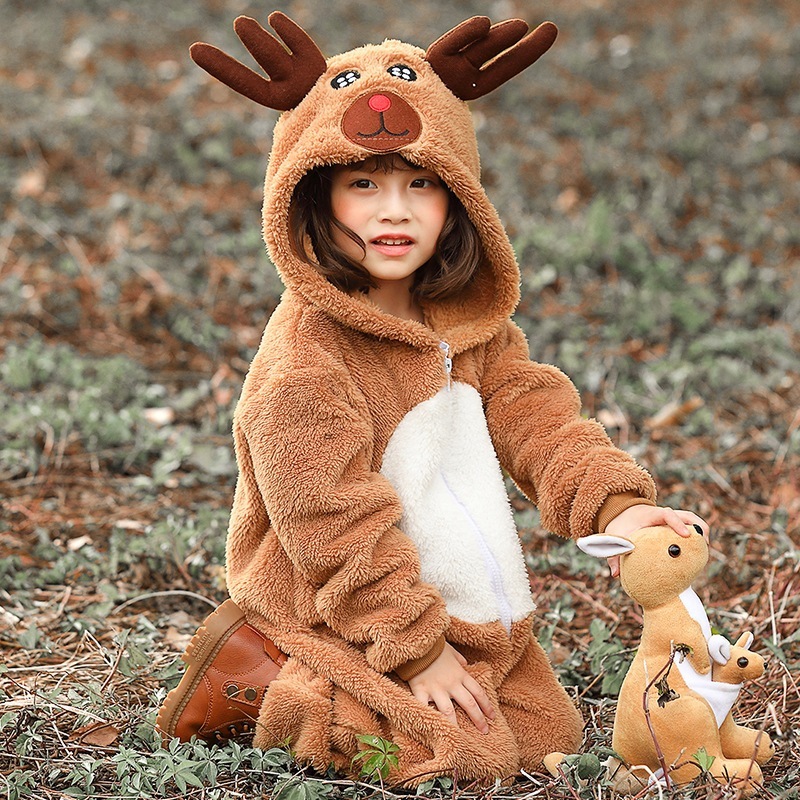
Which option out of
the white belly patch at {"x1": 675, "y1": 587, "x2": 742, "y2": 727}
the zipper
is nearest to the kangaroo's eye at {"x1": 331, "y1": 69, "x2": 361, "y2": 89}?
the zipper

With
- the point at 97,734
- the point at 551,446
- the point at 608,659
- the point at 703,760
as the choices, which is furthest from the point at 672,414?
the point at 97,734

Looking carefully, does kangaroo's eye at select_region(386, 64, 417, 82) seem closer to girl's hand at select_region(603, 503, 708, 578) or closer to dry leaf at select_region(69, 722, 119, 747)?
girl's hand at select_region(603, 503, 708, 578)

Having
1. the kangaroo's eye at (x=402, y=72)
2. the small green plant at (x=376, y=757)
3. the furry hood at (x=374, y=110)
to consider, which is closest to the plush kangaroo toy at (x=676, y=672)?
the small green plant at (x=376, y=757)

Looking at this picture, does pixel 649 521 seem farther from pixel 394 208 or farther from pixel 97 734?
pixel 97 734

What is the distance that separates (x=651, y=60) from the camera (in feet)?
25.2

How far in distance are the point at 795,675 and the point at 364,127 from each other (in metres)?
1.54

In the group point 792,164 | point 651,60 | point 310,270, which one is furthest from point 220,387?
point 651,60

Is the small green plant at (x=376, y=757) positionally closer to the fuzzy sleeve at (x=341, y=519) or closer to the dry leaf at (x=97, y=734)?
the fuzzy sleeve at (x=341, y=519)

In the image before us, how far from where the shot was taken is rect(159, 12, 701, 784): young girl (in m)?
2.18

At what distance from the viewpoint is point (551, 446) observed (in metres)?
2.39

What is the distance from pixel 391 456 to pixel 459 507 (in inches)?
6.7

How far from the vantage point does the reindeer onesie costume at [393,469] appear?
2176 millimetres

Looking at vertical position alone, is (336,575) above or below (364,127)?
below

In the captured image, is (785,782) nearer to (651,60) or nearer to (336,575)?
(336,575)
